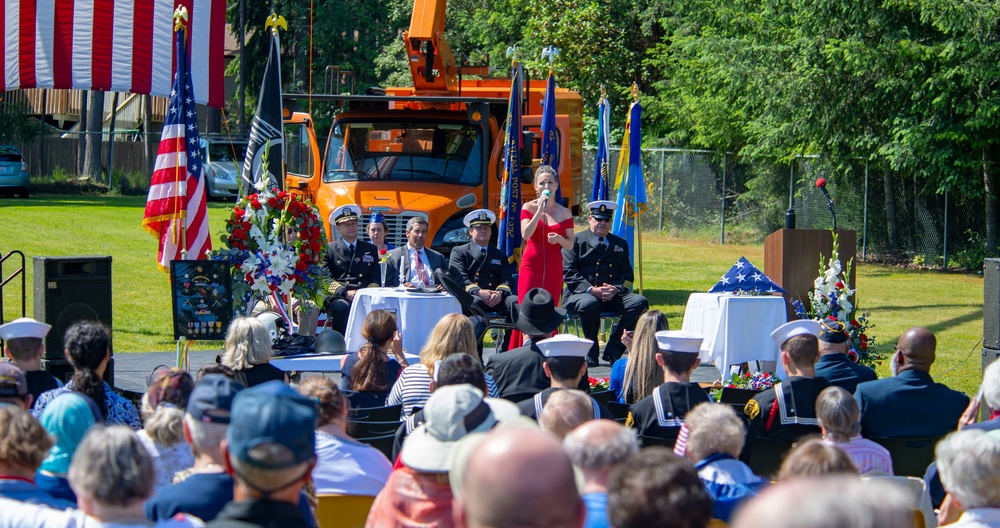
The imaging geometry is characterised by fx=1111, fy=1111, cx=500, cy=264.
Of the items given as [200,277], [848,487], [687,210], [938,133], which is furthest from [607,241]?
[687,210]

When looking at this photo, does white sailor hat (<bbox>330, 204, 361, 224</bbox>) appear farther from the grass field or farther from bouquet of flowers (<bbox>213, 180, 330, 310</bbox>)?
the grass field

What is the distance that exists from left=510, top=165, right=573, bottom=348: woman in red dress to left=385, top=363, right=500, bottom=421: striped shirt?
13.0 feet

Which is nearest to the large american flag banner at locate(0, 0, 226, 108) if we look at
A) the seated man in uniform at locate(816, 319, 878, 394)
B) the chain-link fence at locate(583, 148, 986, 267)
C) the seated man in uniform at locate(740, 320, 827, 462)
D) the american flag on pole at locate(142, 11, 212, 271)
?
the american flag on pole at locate(142, 11, 212, 271)

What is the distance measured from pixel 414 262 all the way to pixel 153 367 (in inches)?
107

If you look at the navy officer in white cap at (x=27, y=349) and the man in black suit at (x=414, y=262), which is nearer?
the navy officer in white cap at (x=27, y=349)

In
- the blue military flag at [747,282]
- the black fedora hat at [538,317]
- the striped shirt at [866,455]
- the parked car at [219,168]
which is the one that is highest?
the parked car at [219,168]

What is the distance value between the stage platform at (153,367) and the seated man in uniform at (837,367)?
3369mm

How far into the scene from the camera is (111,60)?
1545 centimetres

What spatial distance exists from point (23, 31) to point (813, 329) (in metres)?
12.2

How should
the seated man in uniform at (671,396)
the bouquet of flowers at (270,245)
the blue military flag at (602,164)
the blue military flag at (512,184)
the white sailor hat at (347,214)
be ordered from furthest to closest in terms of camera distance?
the blue military flag at (602,164) < the blue military flag at (512,184) < the white sailor hat at (347,214) < the bouquet of flowers at (270,245) < the seated man in uniform at (671,396)

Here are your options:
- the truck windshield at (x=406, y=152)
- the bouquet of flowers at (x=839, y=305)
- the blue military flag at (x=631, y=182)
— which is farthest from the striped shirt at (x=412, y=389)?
the truck windshield at (x=406, y=152)

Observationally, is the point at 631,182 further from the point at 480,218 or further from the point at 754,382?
the point at 754,382

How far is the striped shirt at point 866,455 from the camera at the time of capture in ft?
15.8

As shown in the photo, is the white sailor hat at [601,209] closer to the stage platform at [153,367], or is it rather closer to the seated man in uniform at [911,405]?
the stage platform at [153,367]
